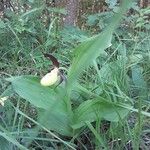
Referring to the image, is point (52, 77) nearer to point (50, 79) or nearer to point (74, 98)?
point (50, 79)

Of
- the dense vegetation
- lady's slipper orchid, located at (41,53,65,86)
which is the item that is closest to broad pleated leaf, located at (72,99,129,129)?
the dense vegetation

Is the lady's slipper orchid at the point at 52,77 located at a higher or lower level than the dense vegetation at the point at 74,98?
higher

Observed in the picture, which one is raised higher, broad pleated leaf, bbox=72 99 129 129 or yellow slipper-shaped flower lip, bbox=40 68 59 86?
yellow slipper-shaped flower lip, bbox=40 68 59 86

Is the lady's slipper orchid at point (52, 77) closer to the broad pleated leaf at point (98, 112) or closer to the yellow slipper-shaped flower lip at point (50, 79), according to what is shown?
the yellow slipper-shaped flower lip at point (50, 79)

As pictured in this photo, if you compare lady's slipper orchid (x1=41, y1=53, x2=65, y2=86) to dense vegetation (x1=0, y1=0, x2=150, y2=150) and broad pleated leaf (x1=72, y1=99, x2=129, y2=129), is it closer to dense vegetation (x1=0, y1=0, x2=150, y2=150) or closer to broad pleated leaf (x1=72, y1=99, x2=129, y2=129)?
dense vegetation (x1=0, y1=0, x2=150, y2=150)

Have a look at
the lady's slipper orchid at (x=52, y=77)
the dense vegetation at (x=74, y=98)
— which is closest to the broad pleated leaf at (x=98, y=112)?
the dense vegetation at (x=74, y=98)

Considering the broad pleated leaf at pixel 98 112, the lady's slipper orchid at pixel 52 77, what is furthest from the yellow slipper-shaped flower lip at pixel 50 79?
the broad pleated leaf at pixel 98 112

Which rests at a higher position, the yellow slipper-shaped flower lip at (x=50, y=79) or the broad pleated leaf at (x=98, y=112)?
the yellow slipper-shaped flower lip at (x=50, y=79)

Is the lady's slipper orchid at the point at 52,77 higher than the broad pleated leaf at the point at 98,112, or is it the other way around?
the lady's slipper orchid at the point at 52,77

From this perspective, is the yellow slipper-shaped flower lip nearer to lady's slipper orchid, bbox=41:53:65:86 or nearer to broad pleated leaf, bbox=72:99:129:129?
lady's slipper orchid, bbox=41:53:65:86

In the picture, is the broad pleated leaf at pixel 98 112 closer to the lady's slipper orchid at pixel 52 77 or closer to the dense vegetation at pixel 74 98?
the dense vegetation at pixel 74 98

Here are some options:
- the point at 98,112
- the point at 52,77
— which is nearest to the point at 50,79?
the point at 52,77

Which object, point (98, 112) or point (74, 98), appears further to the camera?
point (74, 98)

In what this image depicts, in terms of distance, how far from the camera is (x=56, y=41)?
2.00m
